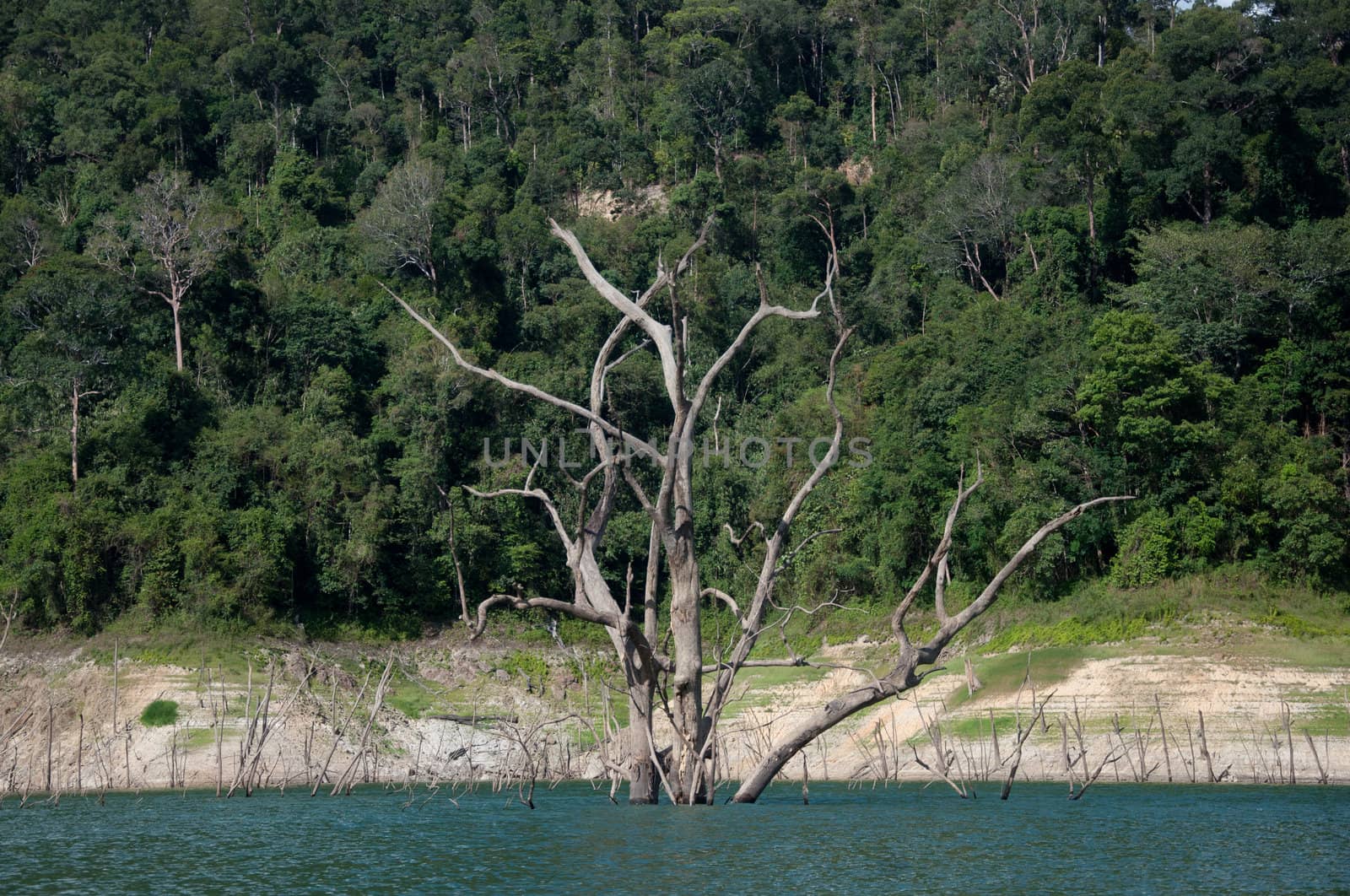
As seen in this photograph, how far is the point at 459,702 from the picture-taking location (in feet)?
165

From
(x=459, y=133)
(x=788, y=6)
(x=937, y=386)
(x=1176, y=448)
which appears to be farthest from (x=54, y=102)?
(x=1176, y=448)

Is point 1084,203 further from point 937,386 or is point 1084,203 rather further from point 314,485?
point 314,485

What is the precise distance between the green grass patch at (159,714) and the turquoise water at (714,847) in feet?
41.6

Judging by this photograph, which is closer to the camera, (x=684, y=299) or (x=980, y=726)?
(x=980, y=726)

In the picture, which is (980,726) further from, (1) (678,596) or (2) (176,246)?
(2) (176,246)

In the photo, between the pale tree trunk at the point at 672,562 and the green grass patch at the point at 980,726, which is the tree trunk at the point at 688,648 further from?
the green grass patch at the point at 980,726

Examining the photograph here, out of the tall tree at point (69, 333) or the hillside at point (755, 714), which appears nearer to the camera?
the hillside at point (755, 714)

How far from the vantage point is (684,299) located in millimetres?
72000

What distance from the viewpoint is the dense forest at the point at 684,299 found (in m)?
49.5

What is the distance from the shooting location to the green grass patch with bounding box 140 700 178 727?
4281 cm

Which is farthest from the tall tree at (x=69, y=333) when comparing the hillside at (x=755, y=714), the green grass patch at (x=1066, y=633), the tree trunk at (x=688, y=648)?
the tree trunk at (x=688, y=648)

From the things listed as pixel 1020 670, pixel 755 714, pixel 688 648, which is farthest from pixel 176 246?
pixel 688 648

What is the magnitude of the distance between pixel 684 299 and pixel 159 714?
1443 inches

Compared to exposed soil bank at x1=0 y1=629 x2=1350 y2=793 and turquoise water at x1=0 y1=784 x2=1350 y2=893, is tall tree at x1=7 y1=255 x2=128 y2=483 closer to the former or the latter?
exposed soil bank at x1=0 y1=629 x2=1350 y2=793
